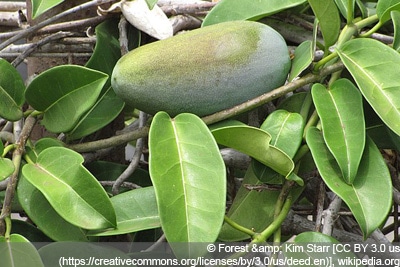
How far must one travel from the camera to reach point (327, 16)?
53cm

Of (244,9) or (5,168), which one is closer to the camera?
(5,168)

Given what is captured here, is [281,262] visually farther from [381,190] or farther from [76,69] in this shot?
[76,69]

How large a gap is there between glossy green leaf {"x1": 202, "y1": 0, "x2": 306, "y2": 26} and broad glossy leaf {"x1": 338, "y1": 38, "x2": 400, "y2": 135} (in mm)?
90

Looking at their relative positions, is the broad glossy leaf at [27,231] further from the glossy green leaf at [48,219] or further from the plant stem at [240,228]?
the plant stem at [240,228]

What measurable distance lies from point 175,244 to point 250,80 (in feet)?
0.54

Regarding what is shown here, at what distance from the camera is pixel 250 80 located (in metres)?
0.52

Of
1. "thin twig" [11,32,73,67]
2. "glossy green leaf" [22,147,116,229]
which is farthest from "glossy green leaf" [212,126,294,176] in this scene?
"thin twig" [11,32,73,67]

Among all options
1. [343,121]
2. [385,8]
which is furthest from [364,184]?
[385,8]

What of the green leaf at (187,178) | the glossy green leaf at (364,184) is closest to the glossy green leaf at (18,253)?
the green leaf at (187,178)

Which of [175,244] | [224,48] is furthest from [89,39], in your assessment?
[175,244]

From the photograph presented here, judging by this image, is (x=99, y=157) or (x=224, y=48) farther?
(x=99, y=157)

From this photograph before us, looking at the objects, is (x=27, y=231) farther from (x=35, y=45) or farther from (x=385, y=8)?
(x=385, y=8)

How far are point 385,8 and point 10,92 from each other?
13.3 inches

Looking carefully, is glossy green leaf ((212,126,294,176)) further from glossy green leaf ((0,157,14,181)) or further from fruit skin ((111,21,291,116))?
glossy green leaf ((0,157,14,181))
